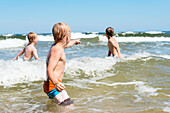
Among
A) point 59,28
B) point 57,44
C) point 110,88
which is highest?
point 59,28

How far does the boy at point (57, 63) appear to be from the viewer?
9.06 ft

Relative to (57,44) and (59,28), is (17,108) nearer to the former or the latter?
(57,44)

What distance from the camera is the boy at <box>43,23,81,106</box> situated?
2.76 meters

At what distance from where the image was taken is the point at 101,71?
639 cm

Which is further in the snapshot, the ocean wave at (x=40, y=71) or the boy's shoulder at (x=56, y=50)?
the ocean wave at (x=40, y=71)

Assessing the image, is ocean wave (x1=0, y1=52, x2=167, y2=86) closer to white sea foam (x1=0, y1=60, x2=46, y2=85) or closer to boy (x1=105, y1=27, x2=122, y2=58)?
white sea foam (x1=0, y1=60, x2=46, y2=85)

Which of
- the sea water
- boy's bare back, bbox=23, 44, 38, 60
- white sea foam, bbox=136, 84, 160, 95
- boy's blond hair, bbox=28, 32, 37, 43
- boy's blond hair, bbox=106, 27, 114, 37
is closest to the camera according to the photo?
the sea water

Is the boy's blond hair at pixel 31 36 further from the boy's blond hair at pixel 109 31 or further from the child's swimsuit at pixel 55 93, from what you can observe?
the child's swimsuit at pixel 55 93

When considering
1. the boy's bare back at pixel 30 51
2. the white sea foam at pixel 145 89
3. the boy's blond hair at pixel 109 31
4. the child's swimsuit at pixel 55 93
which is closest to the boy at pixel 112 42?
the boy's blond hair at pixel 109 31

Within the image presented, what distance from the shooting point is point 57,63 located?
2883mm

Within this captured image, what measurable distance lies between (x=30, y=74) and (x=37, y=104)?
2.39 meters

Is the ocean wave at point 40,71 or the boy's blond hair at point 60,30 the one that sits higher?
the boy's blond hair at point 60,30

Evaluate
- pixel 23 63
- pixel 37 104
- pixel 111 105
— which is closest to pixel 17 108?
pixel 37 104

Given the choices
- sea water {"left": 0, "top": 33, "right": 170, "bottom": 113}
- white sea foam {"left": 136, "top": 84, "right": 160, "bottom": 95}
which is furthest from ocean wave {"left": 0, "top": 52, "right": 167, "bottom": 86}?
white sea foam {"left": 136, "top": 84, "right": 160, "bottom": 95}
